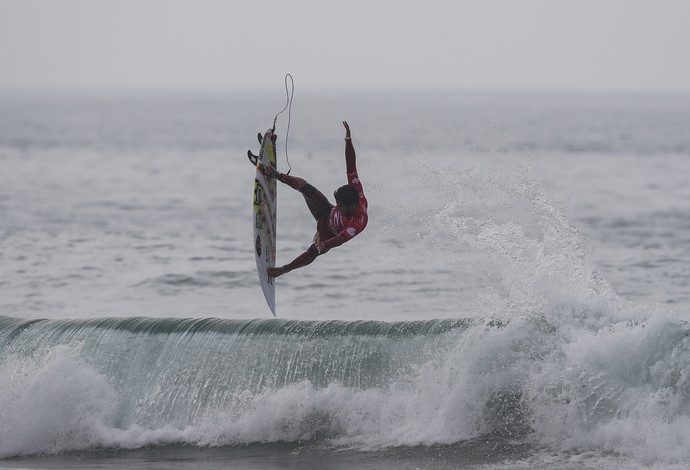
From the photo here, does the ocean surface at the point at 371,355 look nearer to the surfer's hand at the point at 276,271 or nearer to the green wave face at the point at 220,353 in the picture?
the green wave face at the point at 220,353

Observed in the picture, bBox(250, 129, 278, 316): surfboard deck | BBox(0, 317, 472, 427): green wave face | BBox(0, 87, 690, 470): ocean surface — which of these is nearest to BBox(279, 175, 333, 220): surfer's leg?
BBox(250, 129, 278, 316): surfboard deck

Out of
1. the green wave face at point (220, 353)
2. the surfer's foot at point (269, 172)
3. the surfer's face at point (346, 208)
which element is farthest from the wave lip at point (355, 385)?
the surfer's foot at point (269, 172)

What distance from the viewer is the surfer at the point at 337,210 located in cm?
1008

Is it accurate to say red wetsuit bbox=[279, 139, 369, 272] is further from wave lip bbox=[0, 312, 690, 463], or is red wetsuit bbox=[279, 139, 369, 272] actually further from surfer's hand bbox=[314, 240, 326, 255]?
wave lip bbox=[0, 312, 690, 463]

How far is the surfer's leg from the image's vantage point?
10281 millimetres

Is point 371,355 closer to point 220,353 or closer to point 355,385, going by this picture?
point 355,385

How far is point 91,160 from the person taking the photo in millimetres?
50094

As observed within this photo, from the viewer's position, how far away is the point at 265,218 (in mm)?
11203

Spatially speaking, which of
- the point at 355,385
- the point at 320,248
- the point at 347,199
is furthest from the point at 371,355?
the point at 347,199

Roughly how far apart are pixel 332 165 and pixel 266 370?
28.0 metres

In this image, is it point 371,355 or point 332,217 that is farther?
point 371,355

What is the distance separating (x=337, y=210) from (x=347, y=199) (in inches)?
9.1

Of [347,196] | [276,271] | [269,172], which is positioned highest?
[269,172]

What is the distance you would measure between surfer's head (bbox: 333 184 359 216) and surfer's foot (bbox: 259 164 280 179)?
72 centimetres
